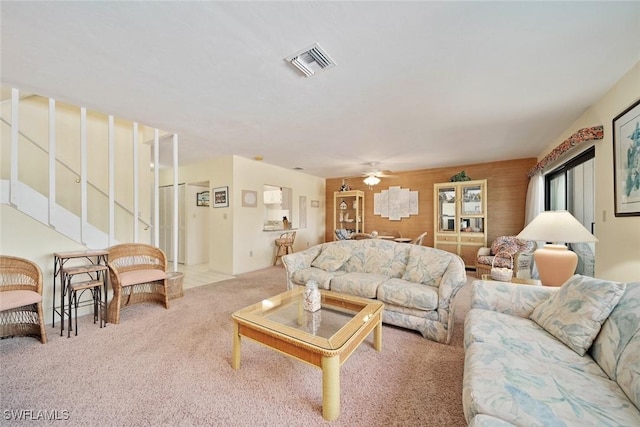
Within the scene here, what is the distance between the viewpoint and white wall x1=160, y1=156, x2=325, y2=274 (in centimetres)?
475

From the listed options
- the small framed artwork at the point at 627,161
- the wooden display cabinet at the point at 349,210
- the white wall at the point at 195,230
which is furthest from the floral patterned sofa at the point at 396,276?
the white wall at the point at 195,230

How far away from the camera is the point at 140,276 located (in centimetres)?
281

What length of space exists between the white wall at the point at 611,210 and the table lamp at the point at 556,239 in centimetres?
35

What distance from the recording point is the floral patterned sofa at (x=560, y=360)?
0.92 m

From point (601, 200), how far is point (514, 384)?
8.07 feet

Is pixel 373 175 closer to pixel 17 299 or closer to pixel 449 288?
pixel 449 288

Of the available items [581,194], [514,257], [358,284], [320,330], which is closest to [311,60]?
[320,330]

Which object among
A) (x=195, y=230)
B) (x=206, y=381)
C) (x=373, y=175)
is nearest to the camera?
(x=206, y=381)

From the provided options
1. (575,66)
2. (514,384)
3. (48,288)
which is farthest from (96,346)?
(575,66)

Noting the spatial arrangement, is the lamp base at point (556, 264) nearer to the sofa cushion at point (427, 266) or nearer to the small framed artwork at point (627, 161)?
the small framed artwork at point (627, 161)

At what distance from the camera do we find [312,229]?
22.4 ft

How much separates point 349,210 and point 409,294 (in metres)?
4.49

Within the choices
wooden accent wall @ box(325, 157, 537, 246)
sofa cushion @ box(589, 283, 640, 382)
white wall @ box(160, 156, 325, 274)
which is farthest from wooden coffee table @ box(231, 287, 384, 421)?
wooden accent wall @ box(325, 157, 537, 246)

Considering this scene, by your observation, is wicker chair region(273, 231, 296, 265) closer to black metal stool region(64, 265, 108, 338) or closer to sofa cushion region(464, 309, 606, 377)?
black metal stool region(64, 265, 108, 338)
